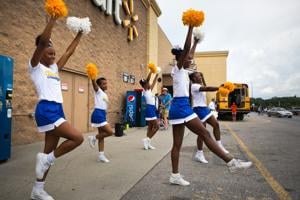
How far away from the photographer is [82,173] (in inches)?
187

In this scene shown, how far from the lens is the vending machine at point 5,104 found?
534 cm

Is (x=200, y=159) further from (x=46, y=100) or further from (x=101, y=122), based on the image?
(x=46, y=100)

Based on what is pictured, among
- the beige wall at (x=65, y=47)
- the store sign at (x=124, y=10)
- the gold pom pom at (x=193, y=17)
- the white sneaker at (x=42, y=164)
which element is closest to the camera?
the white sneaker at (x=42, y=164)

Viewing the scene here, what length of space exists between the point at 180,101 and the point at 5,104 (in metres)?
3.52

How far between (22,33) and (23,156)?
→ 3.45 metres

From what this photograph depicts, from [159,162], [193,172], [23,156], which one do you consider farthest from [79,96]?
[193,172]

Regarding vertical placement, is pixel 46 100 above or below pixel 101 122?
above

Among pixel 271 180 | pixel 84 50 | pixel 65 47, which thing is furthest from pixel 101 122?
pixel 84 50

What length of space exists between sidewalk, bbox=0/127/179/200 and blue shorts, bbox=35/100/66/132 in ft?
3.14

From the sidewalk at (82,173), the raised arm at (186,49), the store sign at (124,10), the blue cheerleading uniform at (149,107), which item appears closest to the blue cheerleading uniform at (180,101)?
the raised arm at (186,49)

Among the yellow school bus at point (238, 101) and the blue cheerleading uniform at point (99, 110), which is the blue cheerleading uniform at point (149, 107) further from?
the yellow school bus at point (238, 101)

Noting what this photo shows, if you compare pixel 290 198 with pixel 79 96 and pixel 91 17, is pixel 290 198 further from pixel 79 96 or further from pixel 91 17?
pixel 91 17

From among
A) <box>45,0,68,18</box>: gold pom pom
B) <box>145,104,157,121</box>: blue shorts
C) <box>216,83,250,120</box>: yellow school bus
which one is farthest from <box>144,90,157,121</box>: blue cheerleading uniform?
<box>216,83,250,120</box>: yellow school bus

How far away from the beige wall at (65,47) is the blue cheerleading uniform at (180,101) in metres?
5.00
